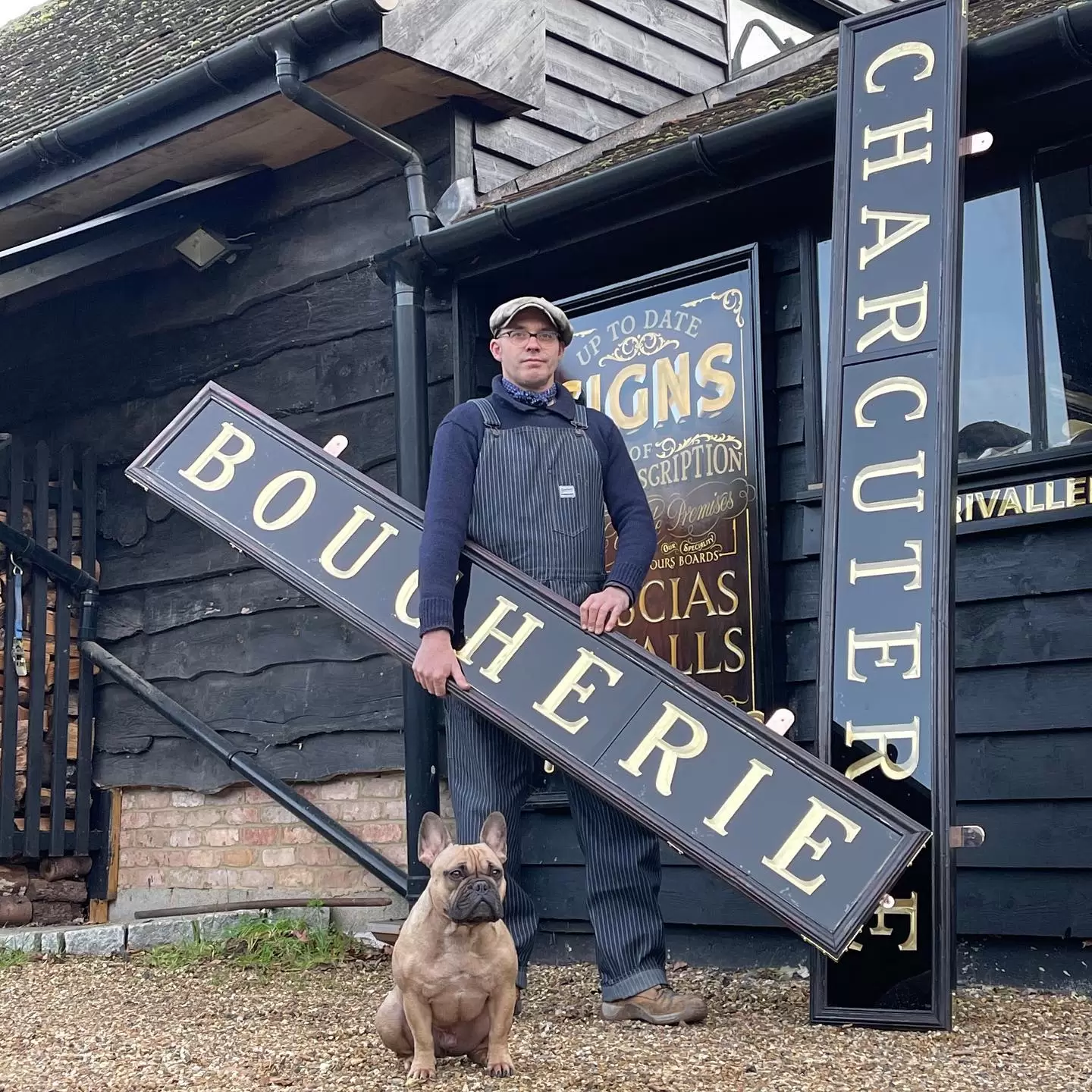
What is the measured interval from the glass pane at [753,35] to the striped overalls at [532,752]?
4.34 metres

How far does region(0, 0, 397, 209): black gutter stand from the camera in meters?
5.52

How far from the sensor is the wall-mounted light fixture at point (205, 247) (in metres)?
6.68

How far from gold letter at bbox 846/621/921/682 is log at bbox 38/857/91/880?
4787 mm

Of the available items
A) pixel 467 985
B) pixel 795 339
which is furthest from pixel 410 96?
pixel 467 985

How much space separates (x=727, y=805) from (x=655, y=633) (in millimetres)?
1788

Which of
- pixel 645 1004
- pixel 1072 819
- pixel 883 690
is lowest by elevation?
pixel 645 1004

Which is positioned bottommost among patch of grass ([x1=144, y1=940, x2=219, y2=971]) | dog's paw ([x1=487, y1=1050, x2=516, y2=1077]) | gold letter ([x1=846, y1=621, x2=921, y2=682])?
patch of grass ([x1=144, y1=940, x2=219, y2=971])

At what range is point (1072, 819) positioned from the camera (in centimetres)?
427

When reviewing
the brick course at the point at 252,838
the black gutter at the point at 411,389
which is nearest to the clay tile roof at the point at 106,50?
the black gutter at the point at 411,389

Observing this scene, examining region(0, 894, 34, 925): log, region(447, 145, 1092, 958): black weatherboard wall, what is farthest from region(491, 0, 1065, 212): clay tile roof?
region(0, 894, 34, 925): log

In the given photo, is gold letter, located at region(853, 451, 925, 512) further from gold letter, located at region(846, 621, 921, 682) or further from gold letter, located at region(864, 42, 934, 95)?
gold letter, located at region(864, 42, 934, 95)

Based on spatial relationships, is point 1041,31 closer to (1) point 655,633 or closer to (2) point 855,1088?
(1) point 655,633

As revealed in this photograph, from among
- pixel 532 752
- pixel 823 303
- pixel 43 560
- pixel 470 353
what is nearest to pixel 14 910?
pixel 43 560

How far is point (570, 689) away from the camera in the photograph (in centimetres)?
380
